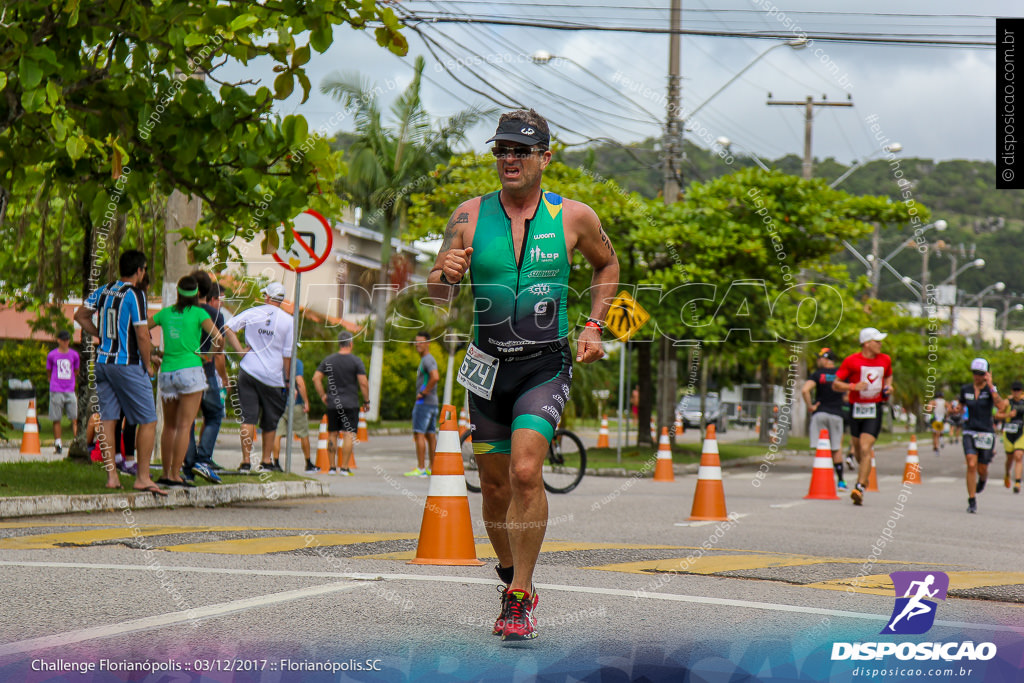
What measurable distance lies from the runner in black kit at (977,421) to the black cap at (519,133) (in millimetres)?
11119

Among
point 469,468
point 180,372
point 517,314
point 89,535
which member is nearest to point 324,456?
point 469,468

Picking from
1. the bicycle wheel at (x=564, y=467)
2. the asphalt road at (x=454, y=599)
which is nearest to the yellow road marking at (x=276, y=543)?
the asphalt road at (x=454, y=599)

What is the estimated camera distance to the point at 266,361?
43.3 ft

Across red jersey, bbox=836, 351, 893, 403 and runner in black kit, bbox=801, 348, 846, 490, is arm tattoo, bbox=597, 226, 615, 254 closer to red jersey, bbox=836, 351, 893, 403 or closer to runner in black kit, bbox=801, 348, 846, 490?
red jersey, bbox=836, 351, 893, 403

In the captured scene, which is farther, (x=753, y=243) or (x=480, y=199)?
(x=753, y=243)

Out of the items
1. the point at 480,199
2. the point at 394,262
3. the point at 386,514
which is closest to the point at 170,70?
the point at 386,514

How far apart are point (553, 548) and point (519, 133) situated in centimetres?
382

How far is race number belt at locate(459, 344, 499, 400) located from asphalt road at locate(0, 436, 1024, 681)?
941mm

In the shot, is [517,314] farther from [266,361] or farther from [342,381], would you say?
[342,381]

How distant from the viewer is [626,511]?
38.8 ft

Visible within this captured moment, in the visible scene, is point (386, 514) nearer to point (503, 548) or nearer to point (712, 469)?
point (712, 469)

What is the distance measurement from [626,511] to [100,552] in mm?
6172

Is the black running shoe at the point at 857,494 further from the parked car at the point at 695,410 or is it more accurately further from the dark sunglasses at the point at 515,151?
the parked car at the point at 695,410

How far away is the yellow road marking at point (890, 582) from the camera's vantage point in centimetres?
619
